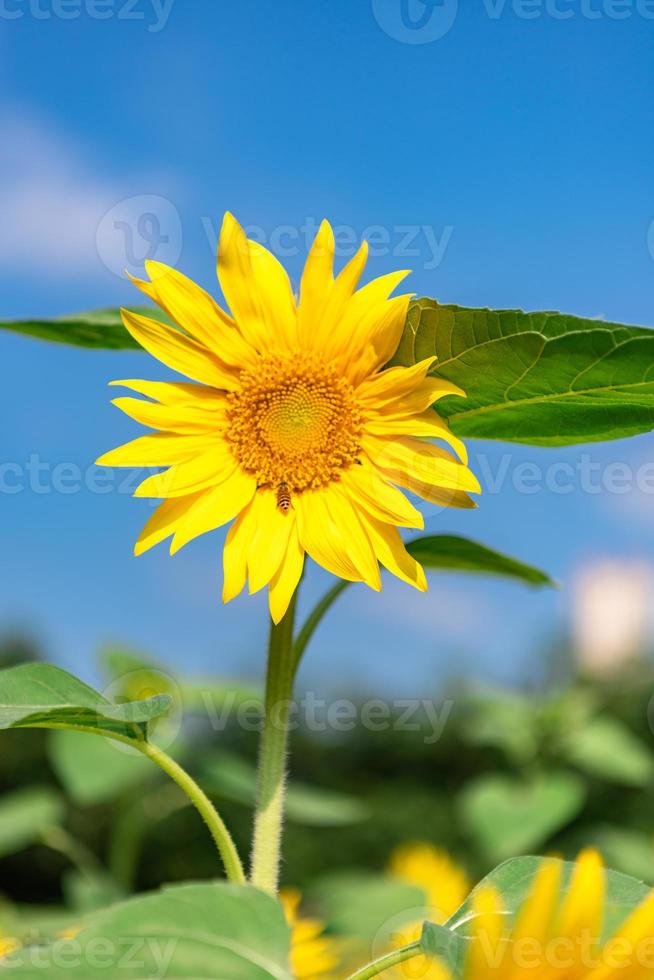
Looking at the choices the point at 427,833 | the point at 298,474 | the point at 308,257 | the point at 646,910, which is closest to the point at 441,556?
the point at 298,474

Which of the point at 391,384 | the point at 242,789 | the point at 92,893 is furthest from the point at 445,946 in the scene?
the point at 92,893

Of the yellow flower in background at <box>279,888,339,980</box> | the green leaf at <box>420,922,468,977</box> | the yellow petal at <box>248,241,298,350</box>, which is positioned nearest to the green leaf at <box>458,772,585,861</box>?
the yellow flower in background at <box>279,888,339,980</box>

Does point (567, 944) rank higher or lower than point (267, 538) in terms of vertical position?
lower

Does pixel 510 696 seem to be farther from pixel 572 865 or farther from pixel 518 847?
pixel 572 865

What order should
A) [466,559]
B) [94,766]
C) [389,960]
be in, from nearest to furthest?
[389,960] → [466,559] → [94,766]

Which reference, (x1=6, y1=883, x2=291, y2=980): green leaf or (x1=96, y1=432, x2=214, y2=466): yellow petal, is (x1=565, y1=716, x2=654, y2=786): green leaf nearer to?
(x1=96, y1=432, x2=214, y2=466): yellow petal

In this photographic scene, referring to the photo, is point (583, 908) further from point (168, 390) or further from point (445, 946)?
point (168, 390)
